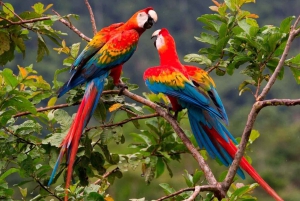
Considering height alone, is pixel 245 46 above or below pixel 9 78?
above

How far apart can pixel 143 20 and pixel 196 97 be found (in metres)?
0.67

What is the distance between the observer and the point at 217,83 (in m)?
26.8

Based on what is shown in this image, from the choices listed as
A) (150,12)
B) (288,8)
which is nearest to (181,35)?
(288,8)

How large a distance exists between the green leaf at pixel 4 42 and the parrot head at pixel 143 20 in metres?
0.61

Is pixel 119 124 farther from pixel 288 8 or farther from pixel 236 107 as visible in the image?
pixel 288 8

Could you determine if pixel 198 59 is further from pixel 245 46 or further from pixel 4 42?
pixel 4 42

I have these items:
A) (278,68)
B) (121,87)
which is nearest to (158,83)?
(121,87)

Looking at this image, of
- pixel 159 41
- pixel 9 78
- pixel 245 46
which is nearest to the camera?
pixel 9 78

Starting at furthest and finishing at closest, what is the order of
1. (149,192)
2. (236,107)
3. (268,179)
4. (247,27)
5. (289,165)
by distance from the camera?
(236,107)
(289,165)
(268,179)
(149,192)
(247,27)

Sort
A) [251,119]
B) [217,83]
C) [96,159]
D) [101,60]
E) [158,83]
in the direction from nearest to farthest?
[251,119]
[96,159]
[158,83]
[101,60]
[217,83]

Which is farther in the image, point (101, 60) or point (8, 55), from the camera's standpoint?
point (8, 55)

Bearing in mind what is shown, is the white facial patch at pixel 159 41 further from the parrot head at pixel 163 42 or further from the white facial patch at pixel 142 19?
the white facial patch at pixel 142 19

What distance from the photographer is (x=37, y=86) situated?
273cm

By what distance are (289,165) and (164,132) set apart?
15006 mm
